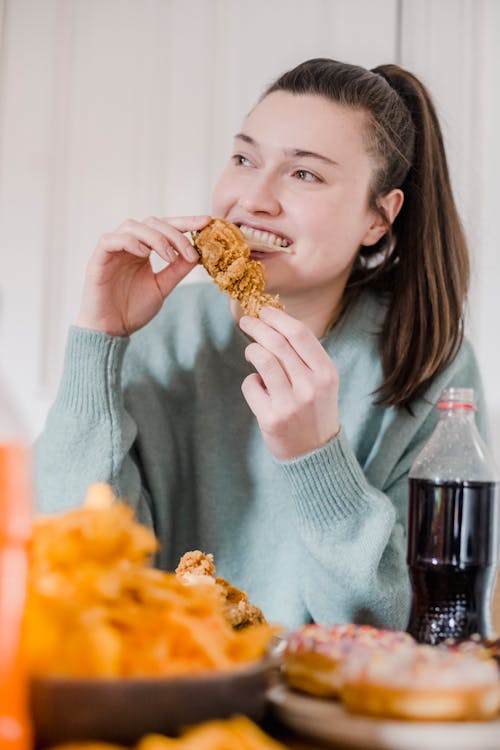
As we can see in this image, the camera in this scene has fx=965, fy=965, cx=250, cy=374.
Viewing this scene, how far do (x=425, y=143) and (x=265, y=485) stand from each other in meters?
0.79

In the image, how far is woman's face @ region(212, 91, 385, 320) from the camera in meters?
1.71

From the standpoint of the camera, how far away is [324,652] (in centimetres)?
67

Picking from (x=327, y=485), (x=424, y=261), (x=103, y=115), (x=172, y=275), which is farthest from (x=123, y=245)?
(x=103, y=115)

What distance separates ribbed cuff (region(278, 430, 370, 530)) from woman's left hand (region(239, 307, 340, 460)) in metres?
0.04

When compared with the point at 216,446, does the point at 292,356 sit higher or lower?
higher

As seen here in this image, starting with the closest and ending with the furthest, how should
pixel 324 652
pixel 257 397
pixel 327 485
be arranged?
pixel 324 652
pixel 327 485
pixel 257 397

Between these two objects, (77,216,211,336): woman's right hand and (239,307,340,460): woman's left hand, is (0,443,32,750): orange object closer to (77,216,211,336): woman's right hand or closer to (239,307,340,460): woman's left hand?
(239,307,340,460): woman's left hand

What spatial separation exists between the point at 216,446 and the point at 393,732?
131cm

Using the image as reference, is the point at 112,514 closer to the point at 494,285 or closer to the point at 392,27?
the point at 494,285

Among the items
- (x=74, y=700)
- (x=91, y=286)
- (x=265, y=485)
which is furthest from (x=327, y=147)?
(x=74, y=700)

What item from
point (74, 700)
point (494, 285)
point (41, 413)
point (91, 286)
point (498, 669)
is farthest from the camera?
point (41, 413)

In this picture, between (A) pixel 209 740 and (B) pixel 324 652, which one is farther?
(B) pixel 324 652

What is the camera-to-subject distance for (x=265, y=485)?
6.06ft

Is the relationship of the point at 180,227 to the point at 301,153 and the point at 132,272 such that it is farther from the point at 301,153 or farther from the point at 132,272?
the point at 301,153
